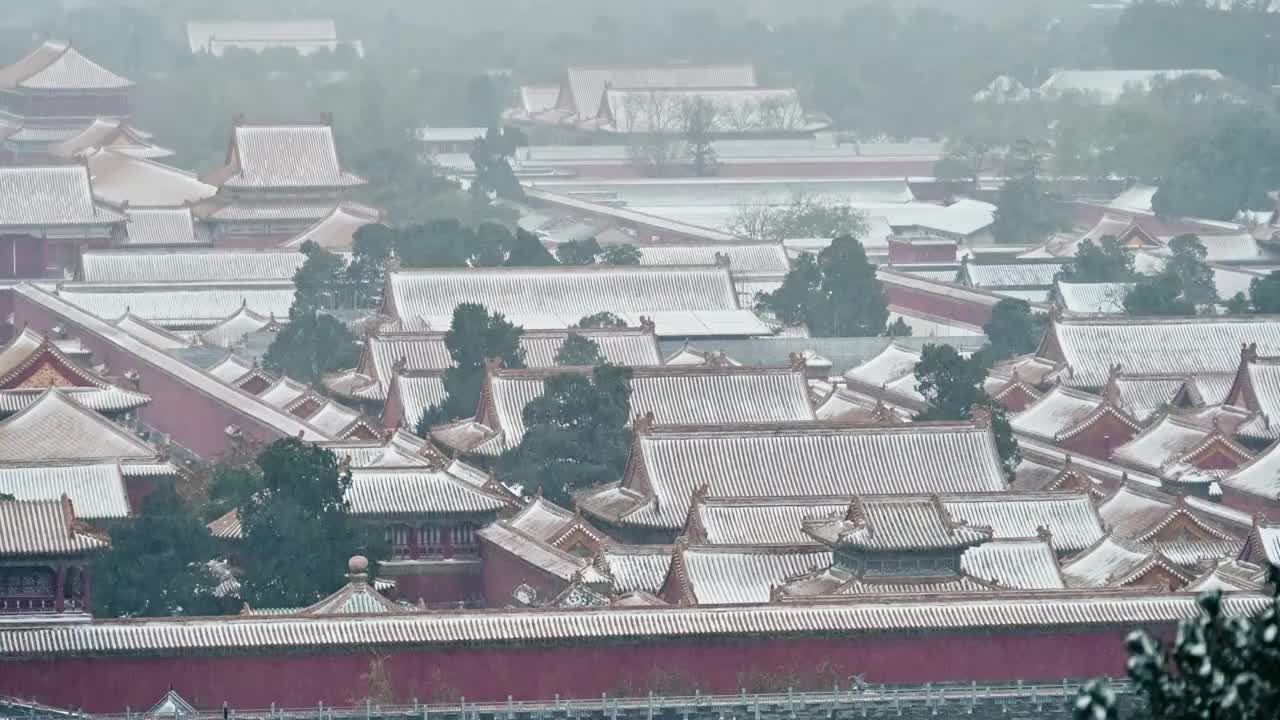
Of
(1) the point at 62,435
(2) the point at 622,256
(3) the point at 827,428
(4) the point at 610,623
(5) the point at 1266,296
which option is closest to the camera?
(4) the point at 610,623

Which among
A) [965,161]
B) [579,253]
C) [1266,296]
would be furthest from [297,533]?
[965,161]

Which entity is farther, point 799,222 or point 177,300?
point 799,222

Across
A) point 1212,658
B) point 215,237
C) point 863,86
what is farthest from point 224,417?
point 863,86

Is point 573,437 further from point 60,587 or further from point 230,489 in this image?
point 60,587

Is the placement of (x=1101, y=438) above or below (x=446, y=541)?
below

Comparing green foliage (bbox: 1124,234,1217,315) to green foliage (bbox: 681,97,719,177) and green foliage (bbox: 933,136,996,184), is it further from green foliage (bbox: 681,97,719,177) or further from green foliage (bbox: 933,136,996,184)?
green foliage (bbox: 681,97,719,177)

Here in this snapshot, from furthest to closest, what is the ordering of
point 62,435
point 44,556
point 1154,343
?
point 1154,343
point 62,435
point 44,556
